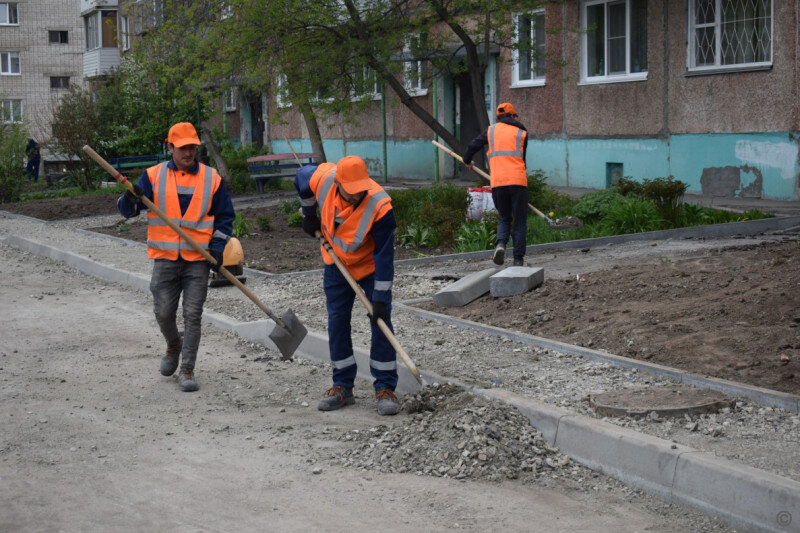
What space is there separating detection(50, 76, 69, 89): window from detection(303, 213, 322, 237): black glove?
171ft

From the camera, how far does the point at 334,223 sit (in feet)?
20.3

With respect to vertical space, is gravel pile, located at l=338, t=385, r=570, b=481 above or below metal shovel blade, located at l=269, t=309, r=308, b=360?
below

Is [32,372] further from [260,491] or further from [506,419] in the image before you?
[506,419]

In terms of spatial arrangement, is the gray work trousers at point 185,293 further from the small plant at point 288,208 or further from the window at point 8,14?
the window at point 8,14

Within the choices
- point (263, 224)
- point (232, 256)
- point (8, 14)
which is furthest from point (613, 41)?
point (8, 14)

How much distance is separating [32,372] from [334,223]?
2.67 meters

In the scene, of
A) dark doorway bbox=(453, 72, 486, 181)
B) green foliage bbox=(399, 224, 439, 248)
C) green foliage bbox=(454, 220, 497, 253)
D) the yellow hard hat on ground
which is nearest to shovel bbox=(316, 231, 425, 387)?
the yellow hard hat on ground

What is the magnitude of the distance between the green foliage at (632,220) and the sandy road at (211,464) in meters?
5.77

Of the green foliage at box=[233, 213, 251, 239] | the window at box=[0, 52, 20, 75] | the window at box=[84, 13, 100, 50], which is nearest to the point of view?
the green foliage at box=[233, 213, 251, 239]

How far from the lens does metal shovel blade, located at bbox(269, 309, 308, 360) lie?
7.06 meters

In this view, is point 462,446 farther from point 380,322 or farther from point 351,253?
point 351,253

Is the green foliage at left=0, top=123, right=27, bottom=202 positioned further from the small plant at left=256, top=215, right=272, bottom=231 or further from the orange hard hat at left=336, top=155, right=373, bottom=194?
the orange hard hat at left=336, top=155, right=373, bottom=194

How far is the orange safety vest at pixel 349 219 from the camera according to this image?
19.8ft

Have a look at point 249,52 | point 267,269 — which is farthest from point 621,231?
point 249,52
